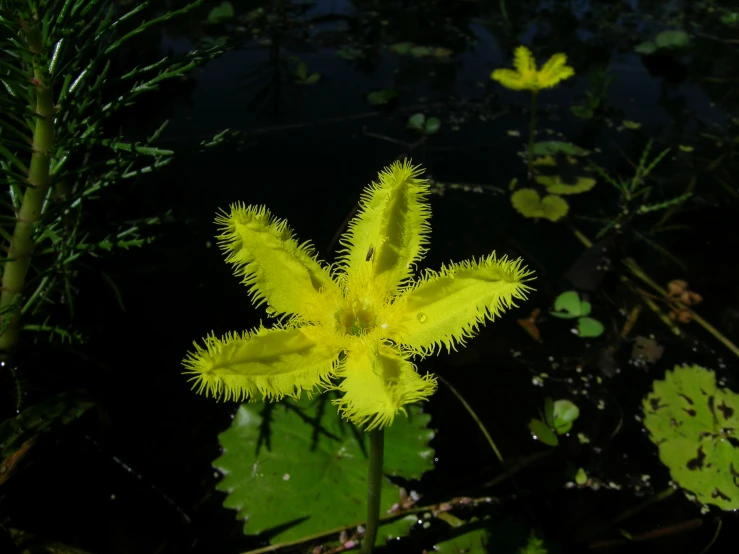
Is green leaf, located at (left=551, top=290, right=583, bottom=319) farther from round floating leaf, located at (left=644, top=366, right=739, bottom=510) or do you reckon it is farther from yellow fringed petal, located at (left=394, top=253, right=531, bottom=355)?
yellow fringed petal, located at (left=394, top=253, right=531, bottom=355)

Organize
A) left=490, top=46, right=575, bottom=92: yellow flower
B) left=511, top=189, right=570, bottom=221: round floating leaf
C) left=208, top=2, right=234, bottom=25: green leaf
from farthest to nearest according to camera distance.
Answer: left=208, top=2, right=234, bottom=25: green leaf < left=490, top=46, right=575, bottom=92: yellow flower < left=511, top=189, right=570, bottom=221: round floating leaf

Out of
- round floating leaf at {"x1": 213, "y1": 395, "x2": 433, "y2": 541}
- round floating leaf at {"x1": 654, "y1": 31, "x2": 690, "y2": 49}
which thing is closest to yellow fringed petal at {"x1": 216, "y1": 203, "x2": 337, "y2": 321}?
round floating leaf at {"x1": 213, "y1": 395, "x2": 433, "y2": 541}

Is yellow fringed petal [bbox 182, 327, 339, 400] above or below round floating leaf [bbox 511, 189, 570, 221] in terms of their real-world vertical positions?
below

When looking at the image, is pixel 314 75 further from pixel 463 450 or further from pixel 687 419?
pixel 687 419

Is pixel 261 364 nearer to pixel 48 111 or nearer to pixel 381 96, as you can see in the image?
pixel 48 111

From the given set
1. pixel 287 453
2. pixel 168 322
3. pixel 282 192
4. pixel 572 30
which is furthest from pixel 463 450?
pixel 572 30

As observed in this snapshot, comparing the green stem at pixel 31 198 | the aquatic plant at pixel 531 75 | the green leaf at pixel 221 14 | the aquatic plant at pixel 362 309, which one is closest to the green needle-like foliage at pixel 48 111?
the green stem at pixel 31 198

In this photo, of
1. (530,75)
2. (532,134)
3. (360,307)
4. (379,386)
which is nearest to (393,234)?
(360,307)

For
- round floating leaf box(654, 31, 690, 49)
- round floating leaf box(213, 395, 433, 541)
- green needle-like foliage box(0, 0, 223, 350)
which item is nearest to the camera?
green needle-like foliage box(0, 0, 223, 350)
